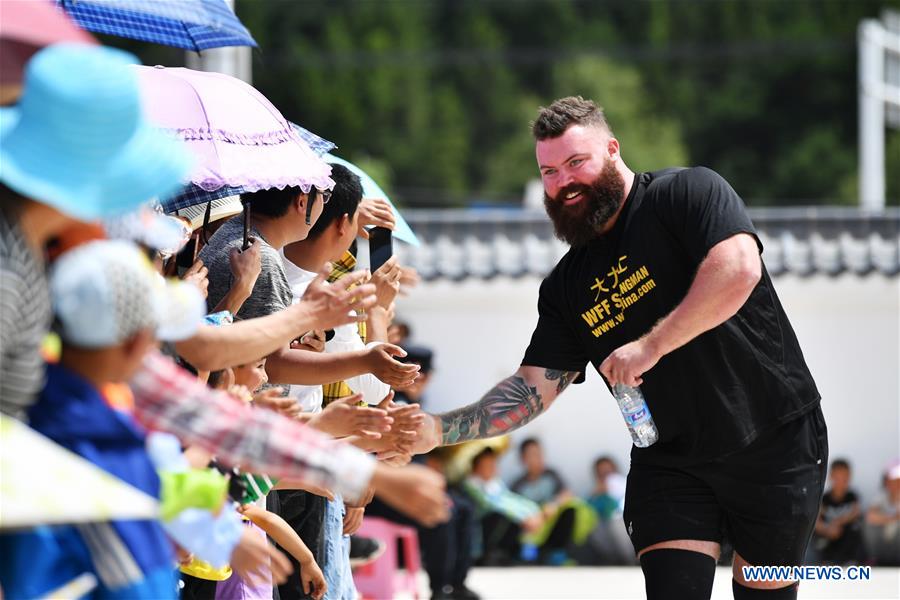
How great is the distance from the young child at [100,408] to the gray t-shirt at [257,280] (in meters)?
1.46

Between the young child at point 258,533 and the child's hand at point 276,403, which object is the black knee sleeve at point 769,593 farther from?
the child's hand at point 276,403

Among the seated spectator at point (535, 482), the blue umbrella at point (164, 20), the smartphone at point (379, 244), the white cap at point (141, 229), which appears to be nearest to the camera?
the white cap at point (141, 229)

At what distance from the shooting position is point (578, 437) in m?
10.8

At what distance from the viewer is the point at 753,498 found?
436 centimetres

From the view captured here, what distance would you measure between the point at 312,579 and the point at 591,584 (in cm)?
446

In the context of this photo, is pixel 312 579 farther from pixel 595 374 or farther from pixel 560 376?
pixel 595 374

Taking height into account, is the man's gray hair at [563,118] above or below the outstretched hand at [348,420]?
above

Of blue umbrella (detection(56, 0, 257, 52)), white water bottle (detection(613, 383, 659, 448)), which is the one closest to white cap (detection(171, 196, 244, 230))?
blue umbrella (detection(56, 0, 257, 52))

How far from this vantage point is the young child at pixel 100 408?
262cm

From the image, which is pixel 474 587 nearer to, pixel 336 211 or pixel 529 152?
pixel 336 211

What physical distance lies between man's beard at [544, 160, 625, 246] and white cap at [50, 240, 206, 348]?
2062 millimetres

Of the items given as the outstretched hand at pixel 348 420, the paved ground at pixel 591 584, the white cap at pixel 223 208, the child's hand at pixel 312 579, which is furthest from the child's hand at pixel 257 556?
the paved ground at pixel 591 584

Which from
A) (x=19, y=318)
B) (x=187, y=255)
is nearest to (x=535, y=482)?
(x=187, y=255)

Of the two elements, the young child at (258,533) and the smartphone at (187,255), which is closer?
the young child at (258,533)
